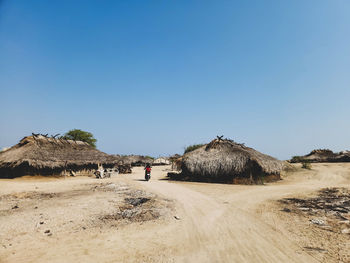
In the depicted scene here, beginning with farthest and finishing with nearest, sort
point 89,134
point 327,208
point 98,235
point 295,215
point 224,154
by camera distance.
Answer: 1. point 89,134
2. point 224,154
3. point 327,208
4. point 295,215
5. point 98,235

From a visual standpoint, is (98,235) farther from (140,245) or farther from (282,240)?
(282,240)

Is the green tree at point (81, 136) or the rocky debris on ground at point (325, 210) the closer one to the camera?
the rocky debris on ground at point (325, 210)

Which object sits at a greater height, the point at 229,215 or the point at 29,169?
the point at 29,169

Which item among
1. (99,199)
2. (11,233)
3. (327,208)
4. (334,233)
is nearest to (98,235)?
(11,233)

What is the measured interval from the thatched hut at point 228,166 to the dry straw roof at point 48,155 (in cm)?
1138

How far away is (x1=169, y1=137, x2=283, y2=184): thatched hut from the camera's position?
16109mm

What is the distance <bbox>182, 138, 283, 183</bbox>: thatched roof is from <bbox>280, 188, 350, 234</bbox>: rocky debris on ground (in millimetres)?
6583

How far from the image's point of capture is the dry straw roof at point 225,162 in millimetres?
16125

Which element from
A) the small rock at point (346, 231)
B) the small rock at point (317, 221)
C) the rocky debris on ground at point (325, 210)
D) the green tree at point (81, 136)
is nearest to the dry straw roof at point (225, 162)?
the rocky debris on ground at point (325, 210)

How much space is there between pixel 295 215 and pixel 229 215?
235cm

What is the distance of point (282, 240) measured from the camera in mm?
4797

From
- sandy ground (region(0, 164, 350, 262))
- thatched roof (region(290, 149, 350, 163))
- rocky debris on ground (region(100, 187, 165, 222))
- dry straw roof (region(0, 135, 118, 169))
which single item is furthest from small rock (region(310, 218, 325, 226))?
thatched roof (region(290, 149, 350, 163))

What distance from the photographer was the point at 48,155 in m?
20.1

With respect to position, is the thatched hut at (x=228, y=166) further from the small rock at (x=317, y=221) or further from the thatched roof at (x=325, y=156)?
the thatched roof at (x=325, y=156)
